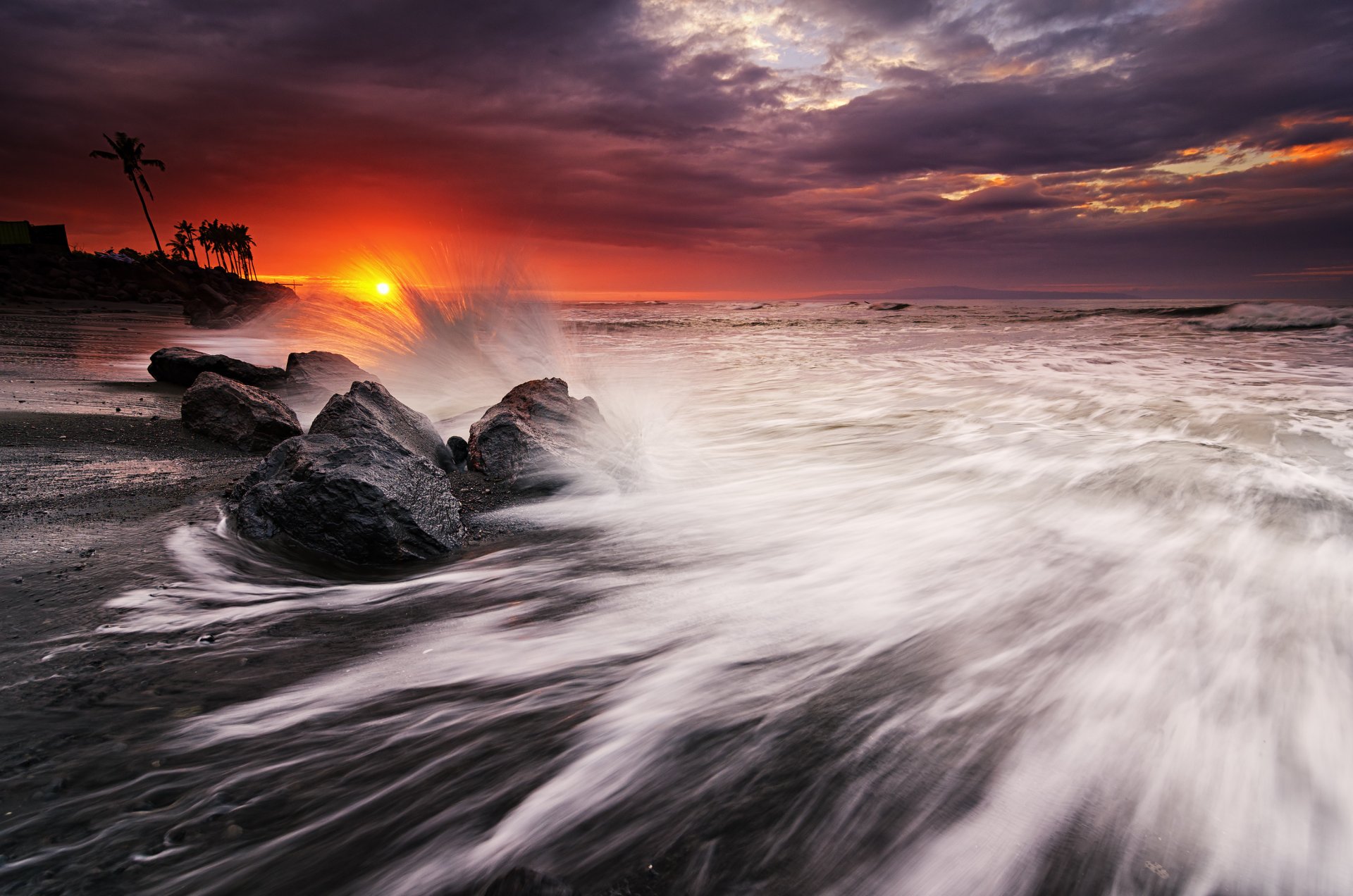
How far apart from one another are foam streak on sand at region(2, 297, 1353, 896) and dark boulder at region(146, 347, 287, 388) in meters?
6.64

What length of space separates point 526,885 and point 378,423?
130 inches

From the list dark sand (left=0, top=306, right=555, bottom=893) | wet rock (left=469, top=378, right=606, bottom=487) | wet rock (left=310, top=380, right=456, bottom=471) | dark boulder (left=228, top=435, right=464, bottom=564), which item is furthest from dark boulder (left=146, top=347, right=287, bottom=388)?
dark boulder (left=228, top=435, right=464, bottom=564)

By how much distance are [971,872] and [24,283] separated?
4526 centimetres

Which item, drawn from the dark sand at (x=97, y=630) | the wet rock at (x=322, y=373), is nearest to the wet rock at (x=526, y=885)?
the dark sand at (x=97, y=630)

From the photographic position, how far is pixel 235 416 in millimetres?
5566

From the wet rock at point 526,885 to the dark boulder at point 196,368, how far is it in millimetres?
9084

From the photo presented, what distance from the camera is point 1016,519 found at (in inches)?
178

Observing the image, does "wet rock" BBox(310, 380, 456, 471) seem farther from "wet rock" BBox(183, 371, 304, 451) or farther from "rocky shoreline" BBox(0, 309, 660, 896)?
"wet rock" BBox(183, 371, 304, 451)

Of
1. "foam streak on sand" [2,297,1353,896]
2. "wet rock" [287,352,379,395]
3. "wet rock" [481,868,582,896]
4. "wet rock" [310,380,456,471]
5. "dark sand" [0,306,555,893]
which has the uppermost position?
"wet rock" [287,352,379,395]

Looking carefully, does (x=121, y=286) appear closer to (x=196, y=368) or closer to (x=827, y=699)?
(x=196, y=368)

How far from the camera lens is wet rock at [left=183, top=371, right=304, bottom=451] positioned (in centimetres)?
549

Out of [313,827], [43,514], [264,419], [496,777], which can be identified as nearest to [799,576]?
[496,777]

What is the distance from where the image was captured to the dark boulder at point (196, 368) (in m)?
8.57

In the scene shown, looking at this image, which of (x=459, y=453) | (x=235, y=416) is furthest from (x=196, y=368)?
(x=459, y=453)
